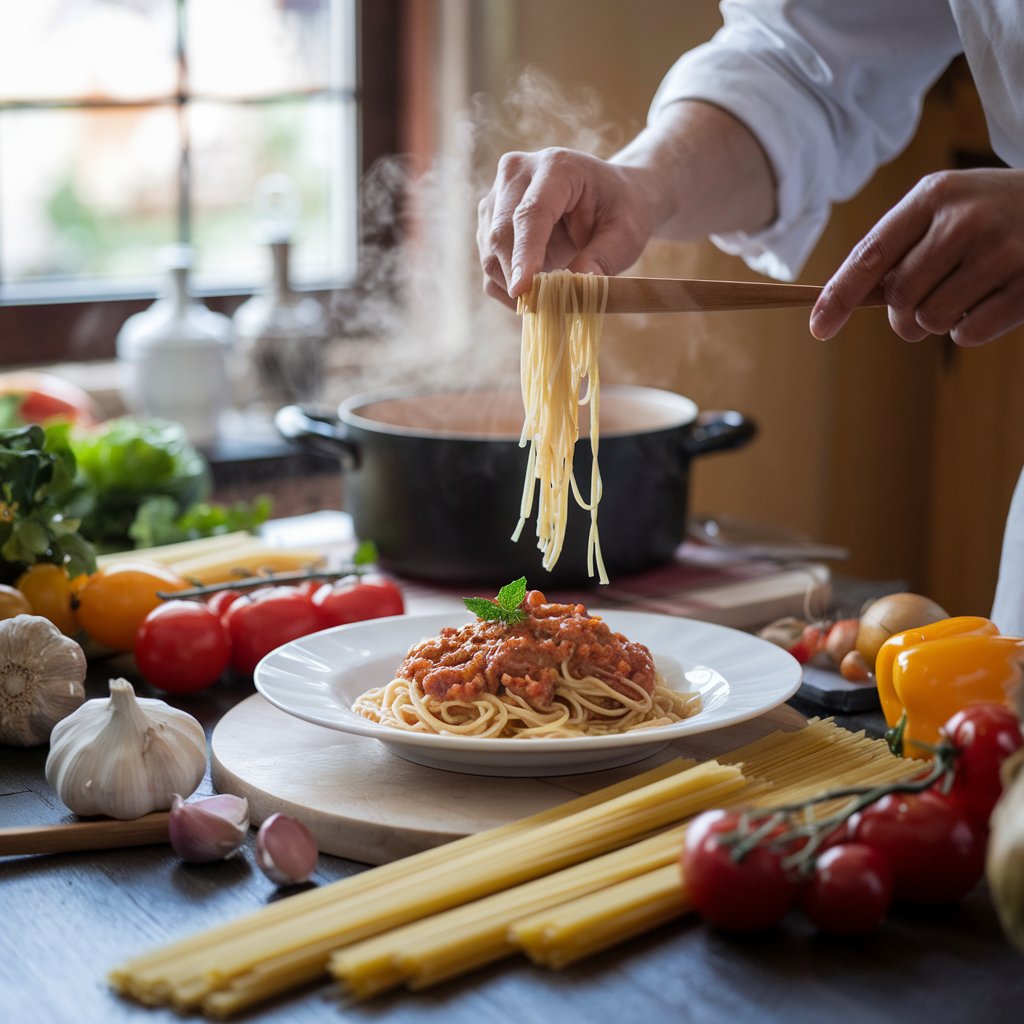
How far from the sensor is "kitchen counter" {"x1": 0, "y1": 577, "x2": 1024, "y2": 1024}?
954 mm

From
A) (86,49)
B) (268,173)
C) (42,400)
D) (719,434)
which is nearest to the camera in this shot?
(719,434)

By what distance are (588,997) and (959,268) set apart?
0.87m

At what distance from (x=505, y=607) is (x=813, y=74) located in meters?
1.03

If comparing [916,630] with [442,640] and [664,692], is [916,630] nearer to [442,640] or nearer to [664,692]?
[664,692]

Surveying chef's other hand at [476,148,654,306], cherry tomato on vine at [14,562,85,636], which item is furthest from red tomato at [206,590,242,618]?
chef's other hand at [476,148,654,306]

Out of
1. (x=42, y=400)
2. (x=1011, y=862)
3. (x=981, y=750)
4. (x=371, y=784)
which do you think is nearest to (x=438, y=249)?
(x=42, y=400)

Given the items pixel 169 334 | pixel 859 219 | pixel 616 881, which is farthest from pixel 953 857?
pixel 859 219

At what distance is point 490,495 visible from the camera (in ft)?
6.40

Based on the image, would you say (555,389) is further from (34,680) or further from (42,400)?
(42,400)

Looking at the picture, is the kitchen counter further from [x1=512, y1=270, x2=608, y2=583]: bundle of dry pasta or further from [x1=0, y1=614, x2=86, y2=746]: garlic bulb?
[x1=512, y1=270, x2=608, y2=583]: bundle of dry pasta

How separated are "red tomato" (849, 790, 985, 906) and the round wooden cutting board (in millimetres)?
314

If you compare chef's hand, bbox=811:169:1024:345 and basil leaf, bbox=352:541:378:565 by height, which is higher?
chef's hand, bbox=811:169:1024:345

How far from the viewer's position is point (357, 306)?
13.0ft

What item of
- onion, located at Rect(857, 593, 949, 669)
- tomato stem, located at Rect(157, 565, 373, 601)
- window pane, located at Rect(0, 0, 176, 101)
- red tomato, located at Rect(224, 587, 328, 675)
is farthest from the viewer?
window pane, located at Rect(0, 0, 176, 101)
